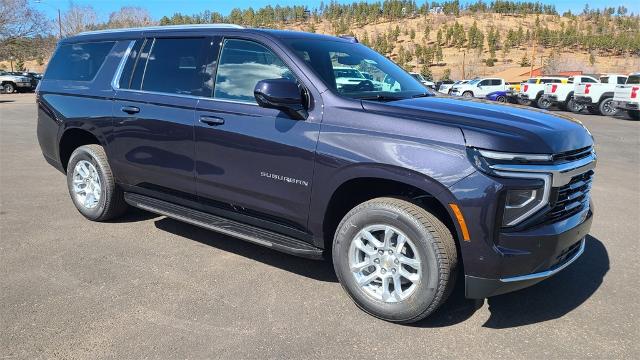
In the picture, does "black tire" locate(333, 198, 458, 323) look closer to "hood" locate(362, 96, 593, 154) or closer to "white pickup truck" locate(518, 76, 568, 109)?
"hood" locate(362, 96, 593, 154)

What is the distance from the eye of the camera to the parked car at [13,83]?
114 ft

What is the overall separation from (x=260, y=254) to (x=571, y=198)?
256cm

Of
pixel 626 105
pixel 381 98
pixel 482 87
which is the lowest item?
pixel 626 105

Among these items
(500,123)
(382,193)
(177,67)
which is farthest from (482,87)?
(500,123)

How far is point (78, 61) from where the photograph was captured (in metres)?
5.39

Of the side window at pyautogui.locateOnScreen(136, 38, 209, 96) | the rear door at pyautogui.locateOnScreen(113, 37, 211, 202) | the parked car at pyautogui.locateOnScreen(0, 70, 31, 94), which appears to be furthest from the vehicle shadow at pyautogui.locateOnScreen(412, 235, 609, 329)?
the parked car at pyautogui.locateOnScreen(0, 70, 31, 94)

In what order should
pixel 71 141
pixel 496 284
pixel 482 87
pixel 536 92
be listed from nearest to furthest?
pixel 496 284 → pixel 71 141 → pixel 536 92 → pixel 482 87

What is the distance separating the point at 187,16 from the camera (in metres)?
94.4

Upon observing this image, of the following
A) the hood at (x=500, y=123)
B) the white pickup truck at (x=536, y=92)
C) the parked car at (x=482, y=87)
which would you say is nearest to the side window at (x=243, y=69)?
the hood at (x=500, y=123)

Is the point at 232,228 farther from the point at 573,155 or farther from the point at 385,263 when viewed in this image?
the point at 573,155

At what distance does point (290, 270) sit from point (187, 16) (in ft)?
322

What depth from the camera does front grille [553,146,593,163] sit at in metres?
3.06

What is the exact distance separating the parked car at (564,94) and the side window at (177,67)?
2336cm

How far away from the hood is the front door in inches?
24.6
